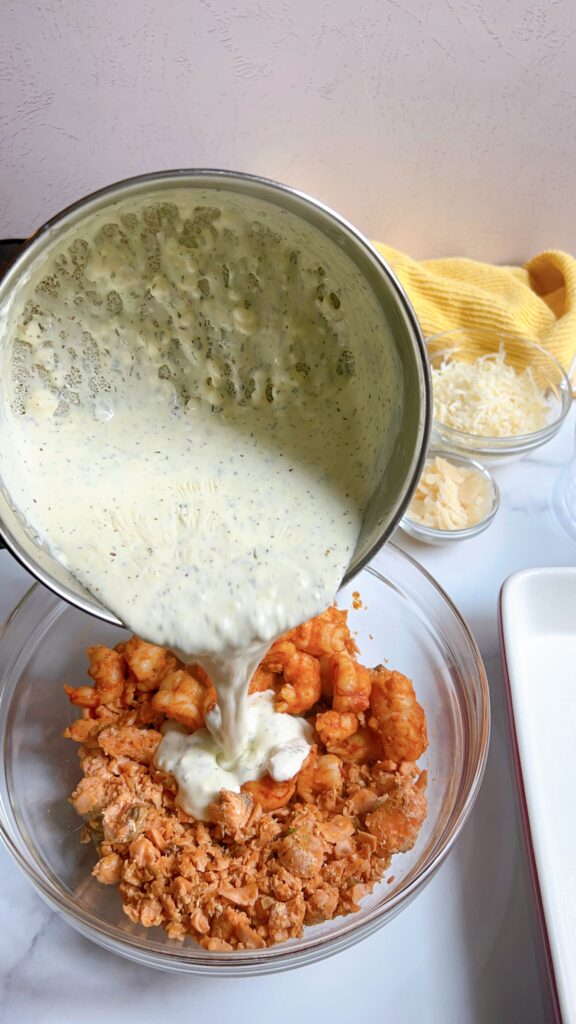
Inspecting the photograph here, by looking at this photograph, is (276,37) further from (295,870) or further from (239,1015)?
(239,1015)

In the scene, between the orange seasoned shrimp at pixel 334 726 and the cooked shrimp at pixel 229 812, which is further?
the orange seasoned shrimp at pixel 334 726

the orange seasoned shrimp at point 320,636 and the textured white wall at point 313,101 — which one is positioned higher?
the textured white wall at point 313,101

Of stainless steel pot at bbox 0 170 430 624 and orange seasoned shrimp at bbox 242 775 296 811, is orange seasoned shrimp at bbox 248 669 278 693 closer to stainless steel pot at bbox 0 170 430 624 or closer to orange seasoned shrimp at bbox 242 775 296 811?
orange seasoned shrimp at bbox 242 775 296 811

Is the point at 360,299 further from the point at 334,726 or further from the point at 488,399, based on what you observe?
the point at 488,399

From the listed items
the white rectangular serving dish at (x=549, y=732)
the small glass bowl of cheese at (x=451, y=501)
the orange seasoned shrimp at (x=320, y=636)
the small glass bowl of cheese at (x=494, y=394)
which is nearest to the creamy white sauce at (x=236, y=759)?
the orange seasoned shrimp at (x=320, y=636)

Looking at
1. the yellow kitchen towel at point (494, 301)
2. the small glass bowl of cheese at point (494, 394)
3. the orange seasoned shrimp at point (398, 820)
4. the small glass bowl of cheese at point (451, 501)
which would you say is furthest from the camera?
the yellow kitchen towel at point (494, 301)

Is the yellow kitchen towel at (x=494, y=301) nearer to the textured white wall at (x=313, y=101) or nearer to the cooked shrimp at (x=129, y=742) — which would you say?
the textured white wall at (x=313, y=101)

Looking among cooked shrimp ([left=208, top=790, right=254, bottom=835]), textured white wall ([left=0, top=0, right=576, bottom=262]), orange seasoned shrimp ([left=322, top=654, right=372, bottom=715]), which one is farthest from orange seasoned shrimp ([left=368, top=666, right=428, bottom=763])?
Result: textured white wall ([left=0, top=0, right=576, bottom=262])

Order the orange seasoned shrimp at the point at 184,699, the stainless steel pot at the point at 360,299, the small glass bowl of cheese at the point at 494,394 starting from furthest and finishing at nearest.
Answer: the small glass bowl of cheese at the point at 494,394
the orange seasoned shrimp at the point at 184,699
the stainless steel pot at the point at 360,299

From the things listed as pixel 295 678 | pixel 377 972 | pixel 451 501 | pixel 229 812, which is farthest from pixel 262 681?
pixel 451 501
